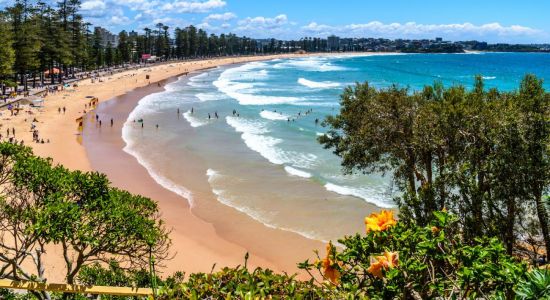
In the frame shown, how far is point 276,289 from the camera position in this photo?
357 centimetres

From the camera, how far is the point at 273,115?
41656 mm

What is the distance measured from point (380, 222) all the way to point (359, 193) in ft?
55.6

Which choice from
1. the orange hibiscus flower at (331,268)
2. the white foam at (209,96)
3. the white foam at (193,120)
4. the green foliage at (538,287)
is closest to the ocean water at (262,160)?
the white foam at (193,120)

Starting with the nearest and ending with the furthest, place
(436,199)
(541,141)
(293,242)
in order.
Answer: (541,141) → (436,199) → (293,242)

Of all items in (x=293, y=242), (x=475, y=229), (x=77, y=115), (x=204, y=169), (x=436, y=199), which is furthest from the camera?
(x=77, y=115)

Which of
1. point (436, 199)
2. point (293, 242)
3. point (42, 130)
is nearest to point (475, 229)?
point (436, 199)

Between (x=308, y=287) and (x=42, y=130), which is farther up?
(x=308, y=287)

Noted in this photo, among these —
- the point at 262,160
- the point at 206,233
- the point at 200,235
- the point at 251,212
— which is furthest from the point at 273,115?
the point at 200,235

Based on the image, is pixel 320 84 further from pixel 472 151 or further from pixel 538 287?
pixel 538 287

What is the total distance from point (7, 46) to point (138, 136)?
19.1 meters

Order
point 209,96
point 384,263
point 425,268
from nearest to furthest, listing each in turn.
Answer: point 384,263, point 425,268, point 209,96

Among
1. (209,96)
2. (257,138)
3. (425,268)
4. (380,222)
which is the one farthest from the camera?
Answer: (209,96)

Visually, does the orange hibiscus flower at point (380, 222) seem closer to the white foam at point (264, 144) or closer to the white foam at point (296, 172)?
the white foam at point (296, 172)

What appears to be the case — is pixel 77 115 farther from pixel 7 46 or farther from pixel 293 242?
pixel 293 242
